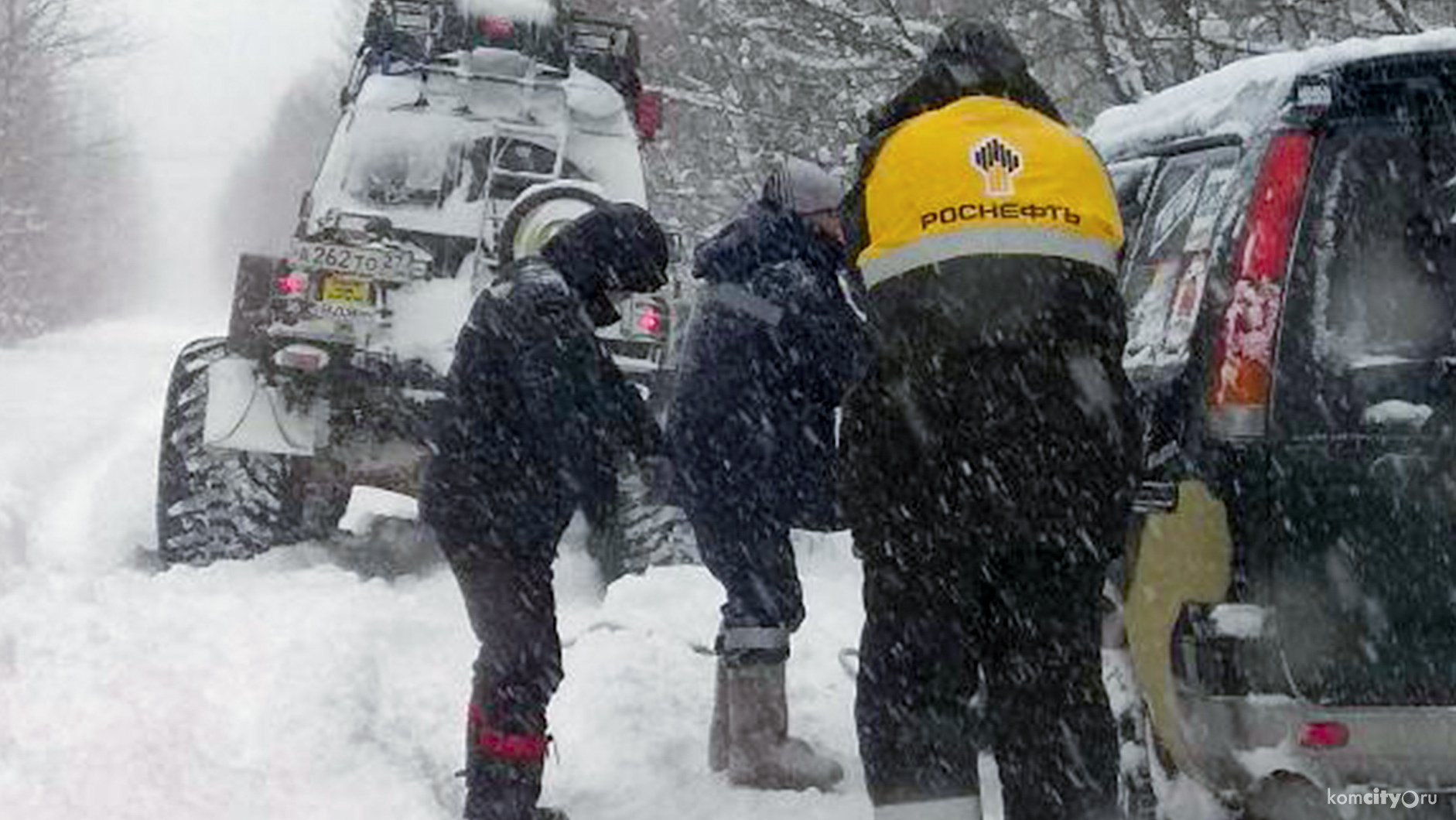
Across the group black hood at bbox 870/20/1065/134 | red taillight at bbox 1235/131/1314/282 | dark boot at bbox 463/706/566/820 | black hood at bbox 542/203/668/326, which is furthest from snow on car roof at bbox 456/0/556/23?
red taillight at bbox 1235/131/1314/282

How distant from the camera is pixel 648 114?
10.3 m

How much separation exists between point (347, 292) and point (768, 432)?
3238 millimetres

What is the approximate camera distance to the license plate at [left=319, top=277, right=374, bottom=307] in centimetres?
743

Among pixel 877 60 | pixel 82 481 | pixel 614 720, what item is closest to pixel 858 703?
pixel 614 720

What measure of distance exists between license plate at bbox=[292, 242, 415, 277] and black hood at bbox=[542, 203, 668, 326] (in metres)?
2.95

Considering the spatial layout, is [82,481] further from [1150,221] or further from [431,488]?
[1150,221]

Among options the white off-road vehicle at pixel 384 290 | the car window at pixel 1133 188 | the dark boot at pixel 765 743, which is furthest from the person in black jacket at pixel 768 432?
the white off-road vehicle at pixel 384 290

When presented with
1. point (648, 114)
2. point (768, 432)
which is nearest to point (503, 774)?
point (768, 432)

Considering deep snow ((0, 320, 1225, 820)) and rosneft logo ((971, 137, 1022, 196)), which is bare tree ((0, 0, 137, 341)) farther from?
rosneft logo ((971, 137, 1022, 196))

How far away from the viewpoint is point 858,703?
3.31m

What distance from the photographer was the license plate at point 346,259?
289 inches

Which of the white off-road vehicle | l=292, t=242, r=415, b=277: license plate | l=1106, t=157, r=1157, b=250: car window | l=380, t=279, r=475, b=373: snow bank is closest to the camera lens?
l=1106, t=157, r=1157, b=250: car window

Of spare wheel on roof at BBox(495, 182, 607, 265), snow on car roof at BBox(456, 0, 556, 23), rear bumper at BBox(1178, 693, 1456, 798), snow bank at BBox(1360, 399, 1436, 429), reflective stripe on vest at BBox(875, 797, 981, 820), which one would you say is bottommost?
reflective stripe on vest at BBox(875, 797, 981, 820)

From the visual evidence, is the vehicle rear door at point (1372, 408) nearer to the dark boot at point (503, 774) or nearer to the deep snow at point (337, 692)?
the deep snow at point (337, 692)
